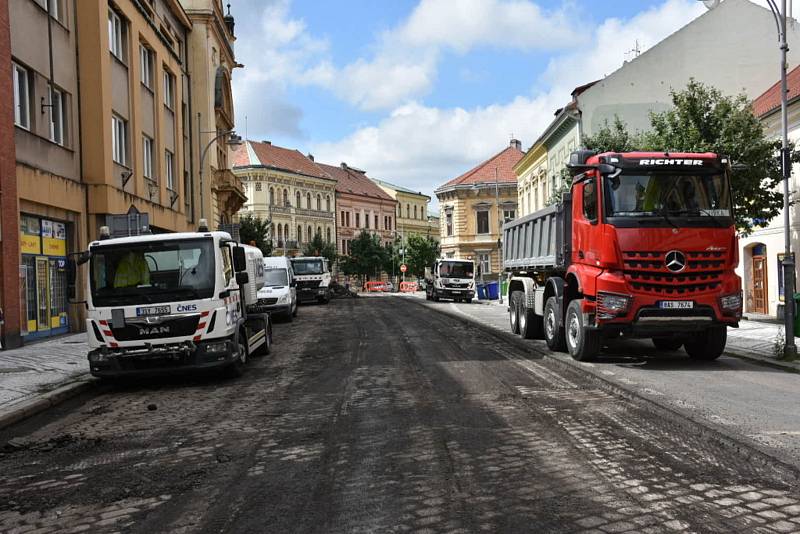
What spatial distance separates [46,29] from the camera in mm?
19422

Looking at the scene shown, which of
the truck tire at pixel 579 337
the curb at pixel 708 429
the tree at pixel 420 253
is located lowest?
the curb at pixel 708 429

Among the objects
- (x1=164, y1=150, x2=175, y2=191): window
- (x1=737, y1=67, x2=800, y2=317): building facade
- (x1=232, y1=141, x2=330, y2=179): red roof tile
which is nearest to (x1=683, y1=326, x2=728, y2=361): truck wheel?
(x1=737, y1=67, x2=800, y2=317): building facade

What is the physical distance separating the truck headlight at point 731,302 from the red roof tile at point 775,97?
40.0 feet

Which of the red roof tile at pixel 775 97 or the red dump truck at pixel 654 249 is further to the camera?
the red roof tile at pixel 775 97

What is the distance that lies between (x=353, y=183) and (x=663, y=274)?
8649 centimetres

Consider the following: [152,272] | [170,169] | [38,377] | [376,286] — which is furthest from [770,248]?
[376,286]

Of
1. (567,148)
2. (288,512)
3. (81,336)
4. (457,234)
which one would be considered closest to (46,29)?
(81,336)

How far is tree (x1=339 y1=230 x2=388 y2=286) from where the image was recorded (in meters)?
81.8

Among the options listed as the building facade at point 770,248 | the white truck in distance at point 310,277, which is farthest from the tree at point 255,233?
the building facade at point 770,248

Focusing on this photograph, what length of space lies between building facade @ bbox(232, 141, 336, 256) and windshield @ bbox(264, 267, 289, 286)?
1789 inches

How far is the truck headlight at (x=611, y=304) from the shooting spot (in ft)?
38.2

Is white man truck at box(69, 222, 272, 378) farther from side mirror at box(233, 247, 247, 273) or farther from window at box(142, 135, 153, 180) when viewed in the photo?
window at box(142, 135, 153, 180)

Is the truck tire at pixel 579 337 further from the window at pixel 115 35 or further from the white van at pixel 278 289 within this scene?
the window at pixel 115 35

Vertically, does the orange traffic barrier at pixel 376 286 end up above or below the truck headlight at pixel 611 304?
below
